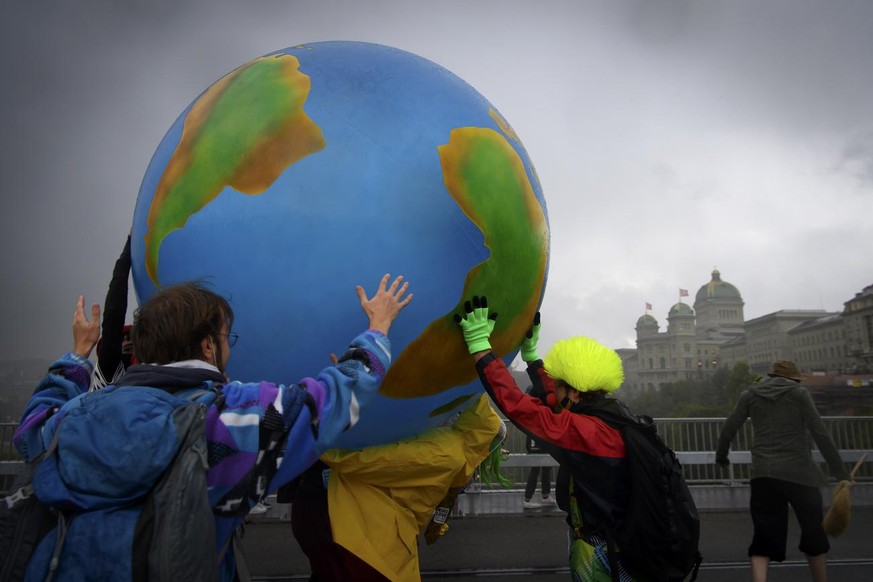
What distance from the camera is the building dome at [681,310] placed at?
8694cm

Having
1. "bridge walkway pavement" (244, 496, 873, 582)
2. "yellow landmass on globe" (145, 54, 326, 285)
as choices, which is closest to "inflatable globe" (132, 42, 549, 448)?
"yellow landmass on globe" (145, 54, 326, 285)

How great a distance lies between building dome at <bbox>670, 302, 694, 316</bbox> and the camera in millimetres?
86938

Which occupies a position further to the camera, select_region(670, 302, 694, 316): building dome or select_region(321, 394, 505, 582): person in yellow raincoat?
select_region(670, 302, 694, 316): building dome

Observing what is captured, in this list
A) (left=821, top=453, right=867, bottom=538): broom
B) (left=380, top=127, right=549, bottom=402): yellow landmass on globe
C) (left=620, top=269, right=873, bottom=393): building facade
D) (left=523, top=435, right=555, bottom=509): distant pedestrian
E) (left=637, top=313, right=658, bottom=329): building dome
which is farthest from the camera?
(left=637, top=313, right=658, bottom=329): building dome

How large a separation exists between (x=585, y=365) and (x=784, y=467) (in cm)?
222

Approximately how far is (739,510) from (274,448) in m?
7.74

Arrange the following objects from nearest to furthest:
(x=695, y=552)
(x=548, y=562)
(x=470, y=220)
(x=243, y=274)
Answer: (x=243, y=274) < (x=470, y=220) < (x=695, y=552) < (x=548, y=562)

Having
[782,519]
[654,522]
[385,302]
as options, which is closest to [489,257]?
[385,302]

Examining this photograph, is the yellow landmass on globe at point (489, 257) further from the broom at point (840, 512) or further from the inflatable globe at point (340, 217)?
the broom at point (840, 512)

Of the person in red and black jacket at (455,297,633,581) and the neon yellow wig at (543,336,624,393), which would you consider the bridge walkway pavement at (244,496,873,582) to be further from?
the neon yellow wig at (543,336,624,393)

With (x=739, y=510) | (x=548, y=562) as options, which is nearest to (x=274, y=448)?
(x=548, y=562)

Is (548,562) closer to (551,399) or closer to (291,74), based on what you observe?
(551,399)

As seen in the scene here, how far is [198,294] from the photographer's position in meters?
1.55

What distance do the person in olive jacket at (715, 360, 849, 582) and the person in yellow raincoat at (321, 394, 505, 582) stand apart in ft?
8.39
